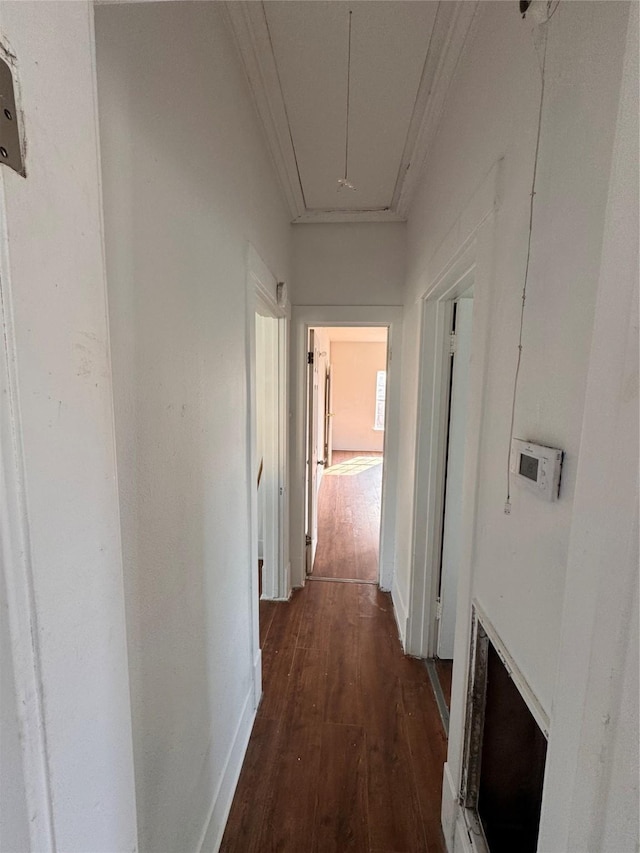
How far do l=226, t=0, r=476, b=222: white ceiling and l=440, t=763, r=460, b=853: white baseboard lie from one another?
2.50 m

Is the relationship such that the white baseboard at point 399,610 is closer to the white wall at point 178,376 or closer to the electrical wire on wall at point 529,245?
the white wall at point 178,376

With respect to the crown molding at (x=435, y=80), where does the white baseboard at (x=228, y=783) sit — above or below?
below

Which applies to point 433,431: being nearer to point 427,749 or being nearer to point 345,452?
point 427,749

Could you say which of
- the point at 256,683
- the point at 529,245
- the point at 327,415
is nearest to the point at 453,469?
the point at 529,245

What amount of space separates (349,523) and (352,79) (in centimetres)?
372

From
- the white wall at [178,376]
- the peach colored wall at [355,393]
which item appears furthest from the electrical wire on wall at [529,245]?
the peach colored wall at [355,393]

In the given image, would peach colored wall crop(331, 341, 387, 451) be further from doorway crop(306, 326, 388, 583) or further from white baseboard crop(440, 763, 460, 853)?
white baseboard crop(440, 763, 460, 853)

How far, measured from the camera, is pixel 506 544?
926mm

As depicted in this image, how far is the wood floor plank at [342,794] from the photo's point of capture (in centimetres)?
129

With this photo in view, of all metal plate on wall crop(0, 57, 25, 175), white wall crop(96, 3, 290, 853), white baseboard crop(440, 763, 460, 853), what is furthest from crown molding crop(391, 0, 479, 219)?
white baseboard crop(440, 763, 460, 853)

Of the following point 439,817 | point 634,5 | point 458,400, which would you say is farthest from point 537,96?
point 439,817

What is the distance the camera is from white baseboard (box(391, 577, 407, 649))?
7.29ft

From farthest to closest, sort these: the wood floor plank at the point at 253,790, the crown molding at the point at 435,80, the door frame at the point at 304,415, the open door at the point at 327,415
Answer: the open door at the point at 327,415 < the door frame at the point at 304,415 < the wood floor plank at the point at 253,790 < the crown molding at the point at 435,80

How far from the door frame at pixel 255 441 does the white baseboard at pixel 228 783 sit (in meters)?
0.13
